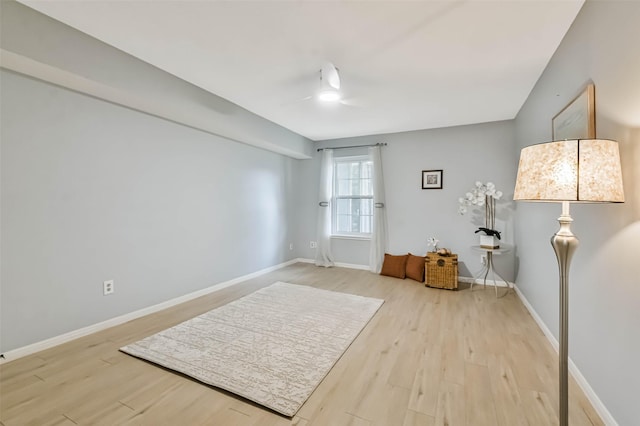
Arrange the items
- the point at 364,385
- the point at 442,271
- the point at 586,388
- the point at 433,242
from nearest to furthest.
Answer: the point at 586,388 < the point at 364,385 < the point at 442,271 < the point at 433,242

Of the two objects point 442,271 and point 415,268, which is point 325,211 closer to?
point 415,268

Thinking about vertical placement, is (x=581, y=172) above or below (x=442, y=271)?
above

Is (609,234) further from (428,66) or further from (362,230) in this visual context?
(362,230)

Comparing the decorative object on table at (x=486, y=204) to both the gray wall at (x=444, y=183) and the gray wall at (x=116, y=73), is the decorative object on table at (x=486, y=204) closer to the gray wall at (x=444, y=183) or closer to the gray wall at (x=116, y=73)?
the gray wall at (x=444, y=183)

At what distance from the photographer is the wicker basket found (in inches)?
151

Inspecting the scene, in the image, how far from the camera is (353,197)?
17.1ft

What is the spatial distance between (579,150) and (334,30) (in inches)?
64.0

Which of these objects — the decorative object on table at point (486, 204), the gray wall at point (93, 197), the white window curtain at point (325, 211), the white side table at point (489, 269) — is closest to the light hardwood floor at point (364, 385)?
the gray wall at point (93, 197)

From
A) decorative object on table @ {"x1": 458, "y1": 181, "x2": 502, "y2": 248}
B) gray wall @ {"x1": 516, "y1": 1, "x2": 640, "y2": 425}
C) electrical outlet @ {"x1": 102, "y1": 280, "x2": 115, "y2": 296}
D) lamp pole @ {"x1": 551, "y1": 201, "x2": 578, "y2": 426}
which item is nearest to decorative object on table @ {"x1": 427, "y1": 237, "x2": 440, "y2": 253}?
decorative object on table @ {"x1": 458, "y1": 181, "x2": 502, "y2": 248}

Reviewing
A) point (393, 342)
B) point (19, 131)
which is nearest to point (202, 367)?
point (393, 342)

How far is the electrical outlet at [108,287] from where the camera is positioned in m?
2.58

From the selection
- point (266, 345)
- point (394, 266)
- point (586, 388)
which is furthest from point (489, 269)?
point (266, 345)

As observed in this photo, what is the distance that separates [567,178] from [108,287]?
11.6 feet

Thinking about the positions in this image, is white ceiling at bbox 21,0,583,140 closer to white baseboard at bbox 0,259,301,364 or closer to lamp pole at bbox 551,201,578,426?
lamp pole at bbox 551,201,578,426
